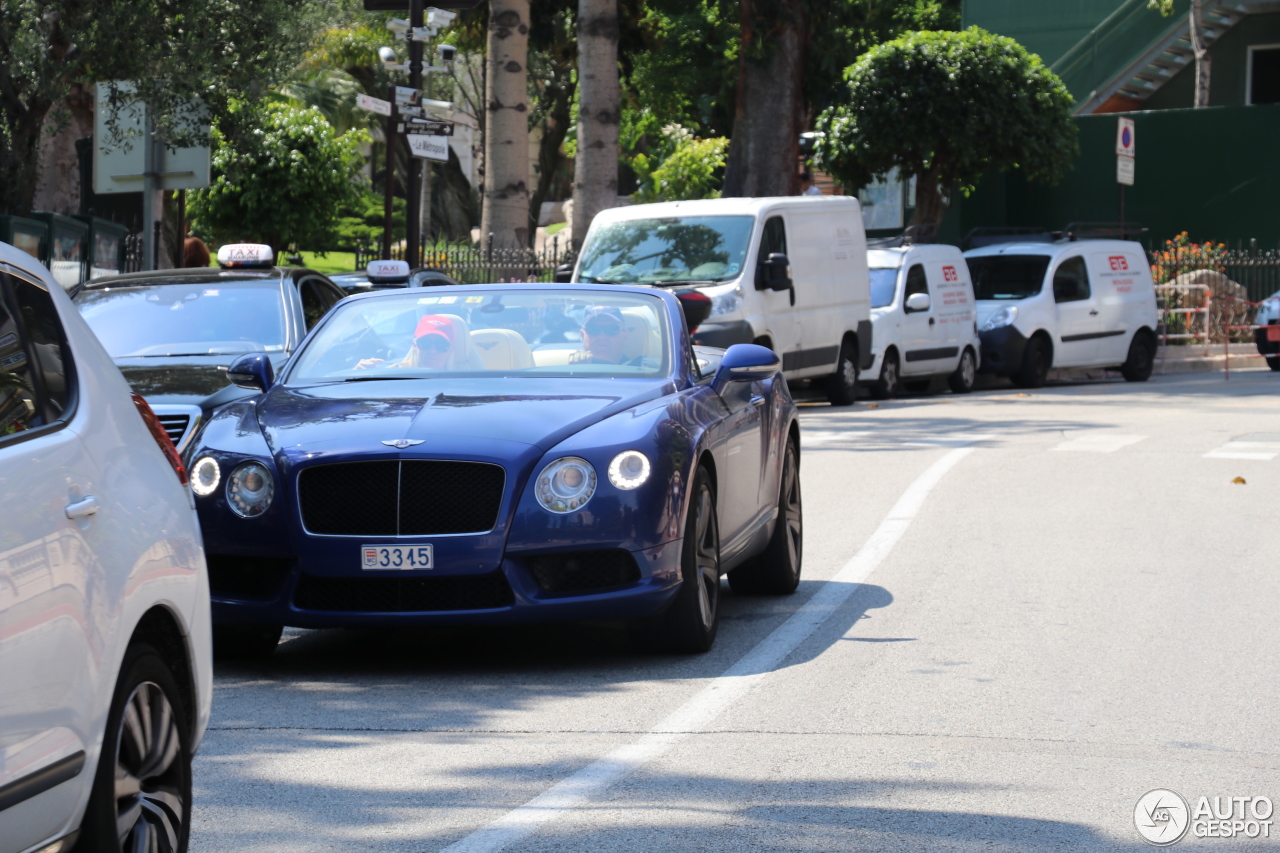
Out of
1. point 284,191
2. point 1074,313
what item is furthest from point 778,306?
point 284,191

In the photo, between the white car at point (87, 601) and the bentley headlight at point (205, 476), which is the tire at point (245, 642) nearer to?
the bentley headlight at point (205, 476)

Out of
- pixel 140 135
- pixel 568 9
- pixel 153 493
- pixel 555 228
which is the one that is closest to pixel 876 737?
pixel 153 493

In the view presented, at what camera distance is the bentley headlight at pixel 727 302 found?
62.1 feet

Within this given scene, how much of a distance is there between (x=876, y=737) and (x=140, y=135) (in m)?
13.0

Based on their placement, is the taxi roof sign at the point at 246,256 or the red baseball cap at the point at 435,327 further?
the taxi roof sign at the point at 246,256

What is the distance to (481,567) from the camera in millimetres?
6809


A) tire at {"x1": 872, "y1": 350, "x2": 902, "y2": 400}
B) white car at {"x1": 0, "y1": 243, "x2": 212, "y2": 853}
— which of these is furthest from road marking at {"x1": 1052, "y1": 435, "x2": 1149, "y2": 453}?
white car at {"x1": 0, "y1": 243, "x2": 212, "y2": 853}

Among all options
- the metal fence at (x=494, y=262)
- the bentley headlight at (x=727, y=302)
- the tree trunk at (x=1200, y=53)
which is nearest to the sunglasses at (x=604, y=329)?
the bentley headlight at (x=727, y=302)

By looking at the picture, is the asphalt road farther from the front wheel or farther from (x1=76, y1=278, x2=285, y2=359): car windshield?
the front wheel

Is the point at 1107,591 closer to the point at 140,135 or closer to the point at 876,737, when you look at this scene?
the point at 876,737

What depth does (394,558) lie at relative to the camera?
22.4 ft

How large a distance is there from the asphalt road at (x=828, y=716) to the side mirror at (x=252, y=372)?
112 cm

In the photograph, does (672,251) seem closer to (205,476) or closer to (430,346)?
(430,346)

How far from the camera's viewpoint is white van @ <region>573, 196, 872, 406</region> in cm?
1922
